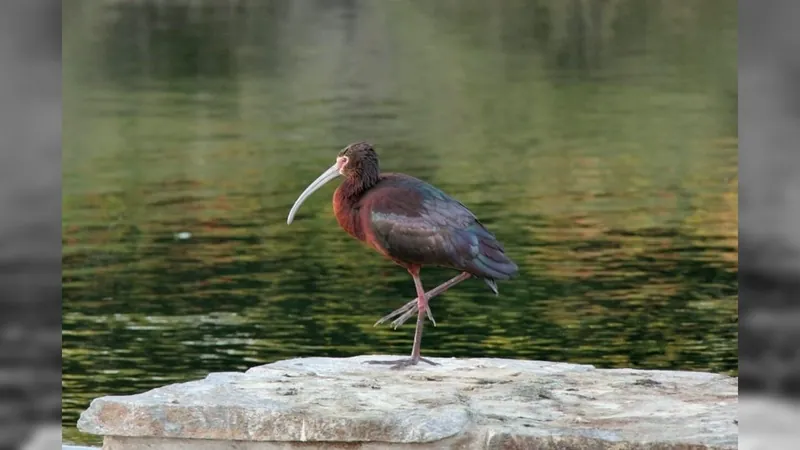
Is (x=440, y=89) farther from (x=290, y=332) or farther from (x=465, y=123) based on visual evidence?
(x=290, y=332)

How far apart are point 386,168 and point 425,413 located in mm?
12460

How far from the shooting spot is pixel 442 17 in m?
26.2

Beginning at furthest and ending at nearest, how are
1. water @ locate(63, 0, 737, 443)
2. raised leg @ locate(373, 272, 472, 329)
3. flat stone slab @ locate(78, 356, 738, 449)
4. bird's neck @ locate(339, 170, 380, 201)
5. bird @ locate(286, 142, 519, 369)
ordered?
water @ locate(63, 0, 737, 443)
bird's neck @ locate(339, 170, 380, 201)
raised leg @ locate(373, 272, 472, 329)
bird @ locate(286, 142, 519, 369)
flat stone slab @ locate(78, 356, 738, 449)

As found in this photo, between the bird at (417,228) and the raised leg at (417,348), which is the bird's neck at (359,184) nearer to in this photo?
the bird at (417,228)

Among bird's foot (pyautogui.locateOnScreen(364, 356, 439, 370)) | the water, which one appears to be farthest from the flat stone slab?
the water

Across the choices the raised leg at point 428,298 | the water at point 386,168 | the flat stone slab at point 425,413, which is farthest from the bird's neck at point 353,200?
the water at point 386,168

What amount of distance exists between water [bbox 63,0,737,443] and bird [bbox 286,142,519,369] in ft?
7.81

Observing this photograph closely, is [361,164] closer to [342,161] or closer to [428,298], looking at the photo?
[342,161]

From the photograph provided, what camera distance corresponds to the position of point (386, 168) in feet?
57.2

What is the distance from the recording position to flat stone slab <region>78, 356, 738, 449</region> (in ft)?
16.1

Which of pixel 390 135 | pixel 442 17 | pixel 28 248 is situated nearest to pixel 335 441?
pixel 28 248

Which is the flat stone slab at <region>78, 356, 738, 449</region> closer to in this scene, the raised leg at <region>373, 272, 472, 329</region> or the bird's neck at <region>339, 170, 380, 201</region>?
the raised leg at <region>373, 272, 472, 329</region>

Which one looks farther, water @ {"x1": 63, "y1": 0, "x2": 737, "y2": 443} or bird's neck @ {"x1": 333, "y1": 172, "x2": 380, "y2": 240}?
water @ {"x1": 63, "y1": 0, "x2": 737, "y2": 443}

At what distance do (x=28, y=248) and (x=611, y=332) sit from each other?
9122 millimetres
